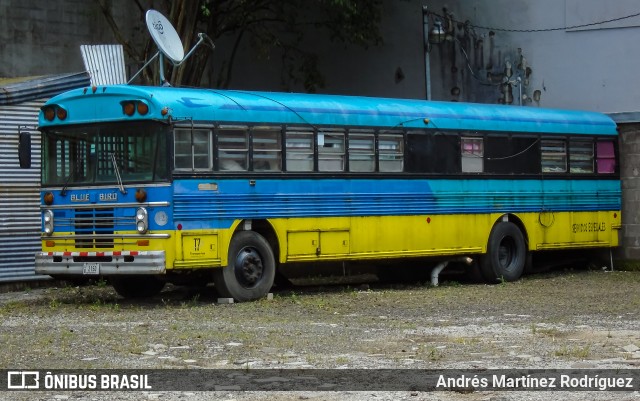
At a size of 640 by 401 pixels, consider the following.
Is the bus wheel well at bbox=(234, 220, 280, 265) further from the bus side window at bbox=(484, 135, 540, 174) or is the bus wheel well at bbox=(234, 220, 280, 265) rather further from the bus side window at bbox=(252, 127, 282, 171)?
the bus side window at bbox=(484, 135, 540, 174)

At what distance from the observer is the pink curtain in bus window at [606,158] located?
24438 millimetres

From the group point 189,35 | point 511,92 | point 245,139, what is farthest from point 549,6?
point 245,139

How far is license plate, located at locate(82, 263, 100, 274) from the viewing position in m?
17.7

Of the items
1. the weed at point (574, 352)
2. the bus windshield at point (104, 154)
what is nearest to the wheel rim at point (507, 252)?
the bus windshield at point (104, 154)

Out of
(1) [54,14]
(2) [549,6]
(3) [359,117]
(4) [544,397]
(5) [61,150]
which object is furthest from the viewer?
(1) [54,14]

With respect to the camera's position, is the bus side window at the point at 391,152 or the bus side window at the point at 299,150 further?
the bus side window at the point at 391,152

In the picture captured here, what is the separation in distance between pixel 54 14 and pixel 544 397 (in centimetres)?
2199

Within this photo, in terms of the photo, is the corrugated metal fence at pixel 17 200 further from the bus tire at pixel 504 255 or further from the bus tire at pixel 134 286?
the bus tire at pixel 504 255

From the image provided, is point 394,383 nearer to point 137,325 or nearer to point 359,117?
point 137,325

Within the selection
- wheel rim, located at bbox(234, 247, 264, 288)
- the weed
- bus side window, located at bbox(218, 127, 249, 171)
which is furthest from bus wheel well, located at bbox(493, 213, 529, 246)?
the weed

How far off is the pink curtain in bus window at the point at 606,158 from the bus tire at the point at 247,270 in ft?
26.6

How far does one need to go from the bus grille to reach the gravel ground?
2.70ft

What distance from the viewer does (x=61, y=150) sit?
18.5m

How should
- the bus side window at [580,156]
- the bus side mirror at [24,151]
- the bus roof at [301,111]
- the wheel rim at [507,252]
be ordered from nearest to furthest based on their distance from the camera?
the bus roof at [301,111] < the bus side mirror at [24,151] < the wheel rim at [507,252] < the bus side window at [580,156]
